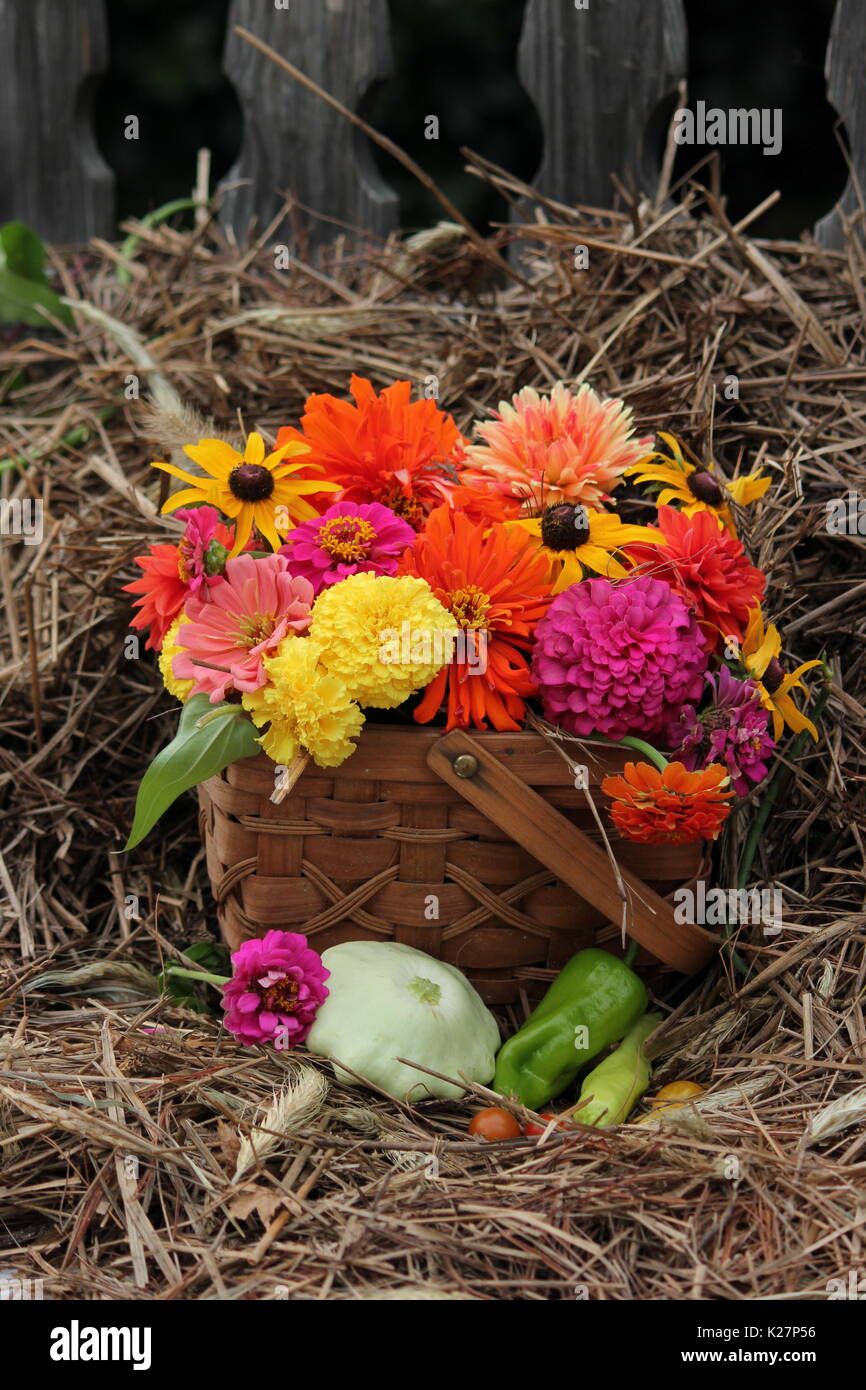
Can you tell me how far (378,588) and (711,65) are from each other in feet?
10.3

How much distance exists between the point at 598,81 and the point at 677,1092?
1.80 meters

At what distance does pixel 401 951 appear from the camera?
141cm

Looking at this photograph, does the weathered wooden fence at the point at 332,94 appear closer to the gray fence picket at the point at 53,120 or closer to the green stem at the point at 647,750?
the gray fence picket at the point at 53,120

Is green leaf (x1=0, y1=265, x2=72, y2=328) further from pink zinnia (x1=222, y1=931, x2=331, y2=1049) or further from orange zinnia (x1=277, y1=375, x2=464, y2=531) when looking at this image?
pink zinnia (x1=222, y1=931, x2=331, y2=1049)

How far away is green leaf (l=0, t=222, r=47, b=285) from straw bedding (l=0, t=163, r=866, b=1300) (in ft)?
0.36

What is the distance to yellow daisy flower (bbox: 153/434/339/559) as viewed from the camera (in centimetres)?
144

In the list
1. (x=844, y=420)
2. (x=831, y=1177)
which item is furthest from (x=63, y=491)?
(x=831, y=1177)

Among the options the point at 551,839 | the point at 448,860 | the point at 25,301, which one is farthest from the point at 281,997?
the point at 25,301

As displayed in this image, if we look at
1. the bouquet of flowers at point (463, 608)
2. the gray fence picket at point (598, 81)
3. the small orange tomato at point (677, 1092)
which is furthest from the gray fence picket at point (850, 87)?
the small orange tomato at point (677, 1092)

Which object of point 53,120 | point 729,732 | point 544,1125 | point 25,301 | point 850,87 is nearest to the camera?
point 544,1125

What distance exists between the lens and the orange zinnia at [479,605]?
4.45ft

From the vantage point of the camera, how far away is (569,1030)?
1.35 meters

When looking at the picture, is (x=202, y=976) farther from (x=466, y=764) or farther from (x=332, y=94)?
(x=332, y=94)

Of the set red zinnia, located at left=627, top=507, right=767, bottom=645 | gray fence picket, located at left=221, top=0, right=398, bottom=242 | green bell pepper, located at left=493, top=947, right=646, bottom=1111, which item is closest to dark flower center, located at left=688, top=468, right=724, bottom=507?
red zinnia, located at left=627, top=507, right=767, bottom=645
